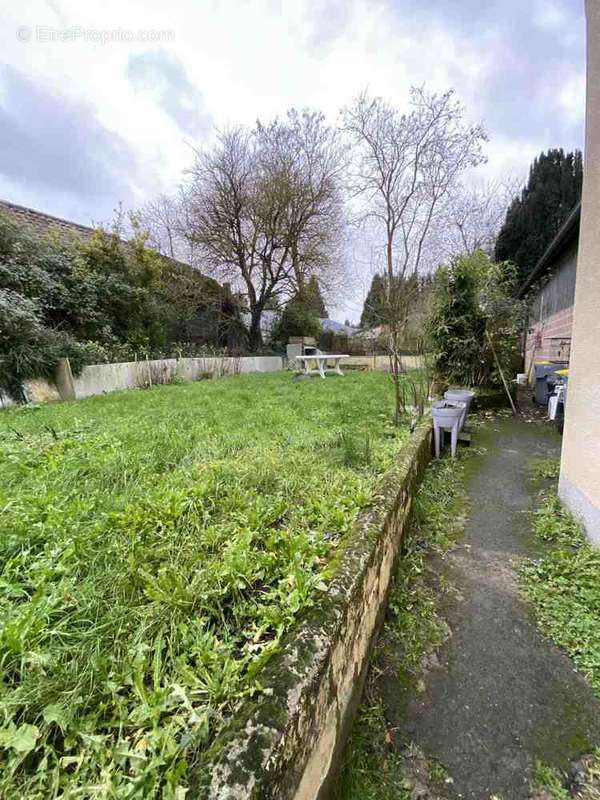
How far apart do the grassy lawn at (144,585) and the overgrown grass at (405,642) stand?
57cm

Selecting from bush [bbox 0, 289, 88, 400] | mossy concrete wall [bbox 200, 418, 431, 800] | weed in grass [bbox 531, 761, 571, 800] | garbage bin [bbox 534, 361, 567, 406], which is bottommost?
weed in grass [bbox 531, 761, 571, 800]

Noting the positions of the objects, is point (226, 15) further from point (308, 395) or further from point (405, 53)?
point (308, 395)

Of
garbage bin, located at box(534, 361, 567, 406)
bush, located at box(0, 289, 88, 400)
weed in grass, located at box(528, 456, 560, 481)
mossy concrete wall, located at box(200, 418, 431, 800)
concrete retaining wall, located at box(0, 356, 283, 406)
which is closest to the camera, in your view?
mossy concrete wall, located at box(200, 418, 431, 800)

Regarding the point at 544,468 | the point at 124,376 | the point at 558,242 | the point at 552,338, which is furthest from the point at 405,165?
the point at 124,376

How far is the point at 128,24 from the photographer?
4.39 m

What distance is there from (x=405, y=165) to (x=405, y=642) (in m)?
5.14

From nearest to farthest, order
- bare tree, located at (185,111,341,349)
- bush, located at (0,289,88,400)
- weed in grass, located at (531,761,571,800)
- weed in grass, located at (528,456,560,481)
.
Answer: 1. weed in grass, located at (531,761,571,800)
2. weed in grass, located at (528,456,560,481)
3. bush, located at (0,289,88,400)
4. bare tree, located at (185,111,341,349)

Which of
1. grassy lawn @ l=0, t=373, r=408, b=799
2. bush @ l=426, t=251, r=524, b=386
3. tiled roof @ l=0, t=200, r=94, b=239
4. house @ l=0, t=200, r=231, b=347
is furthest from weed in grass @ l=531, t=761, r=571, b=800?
house @ l=0, t=200, r=231, b=347

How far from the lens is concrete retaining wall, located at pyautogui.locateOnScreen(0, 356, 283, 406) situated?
6.29m

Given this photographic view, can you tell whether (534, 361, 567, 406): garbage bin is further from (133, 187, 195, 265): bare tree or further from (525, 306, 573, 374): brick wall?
(133, 187, 195, 265): bare tree

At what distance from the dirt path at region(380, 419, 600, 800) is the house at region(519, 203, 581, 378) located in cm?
577

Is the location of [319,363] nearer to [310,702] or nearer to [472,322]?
[472,322]

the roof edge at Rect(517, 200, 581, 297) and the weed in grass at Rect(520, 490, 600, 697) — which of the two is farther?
the roof edge at Rect(517, 200, 581, 297)

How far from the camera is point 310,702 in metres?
0.94
